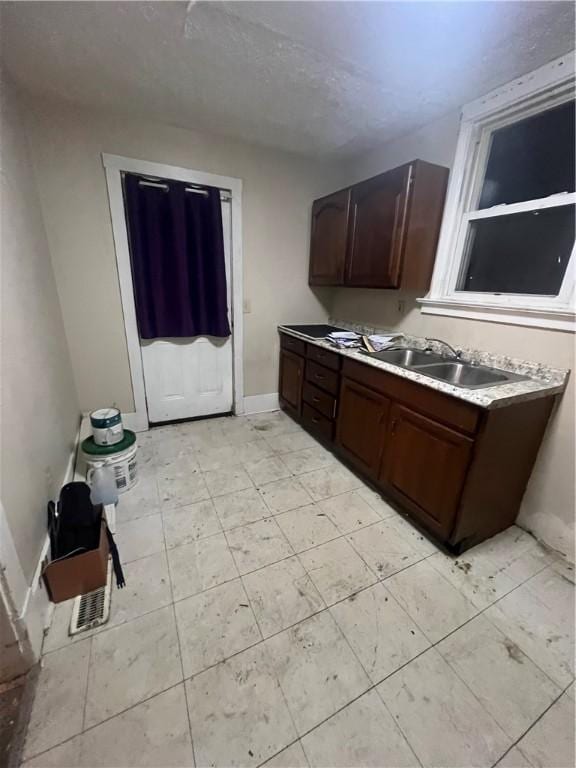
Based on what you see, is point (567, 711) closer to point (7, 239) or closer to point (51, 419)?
point (51, 419)

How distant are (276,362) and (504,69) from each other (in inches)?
95.0

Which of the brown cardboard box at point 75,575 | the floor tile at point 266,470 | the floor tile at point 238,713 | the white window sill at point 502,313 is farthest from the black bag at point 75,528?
the white window sill at point 502,313

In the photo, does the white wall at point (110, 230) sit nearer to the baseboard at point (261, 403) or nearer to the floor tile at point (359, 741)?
the baseboard at point (261, 403)

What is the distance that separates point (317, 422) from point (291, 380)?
0.54 metres

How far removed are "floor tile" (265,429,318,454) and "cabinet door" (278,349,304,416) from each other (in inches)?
8.5

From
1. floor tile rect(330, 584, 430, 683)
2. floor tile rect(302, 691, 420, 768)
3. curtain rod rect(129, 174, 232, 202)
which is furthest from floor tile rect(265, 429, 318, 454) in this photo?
curtain rod rect(129, 174, 232, 202)

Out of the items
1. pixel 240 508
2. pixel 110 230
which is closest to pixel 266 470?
pixel 240 508

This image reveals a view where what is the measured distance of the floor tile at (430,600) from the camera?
4.19 feet

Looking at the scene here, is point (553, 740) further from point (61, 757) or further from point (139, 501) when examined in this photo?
point (139, 501)

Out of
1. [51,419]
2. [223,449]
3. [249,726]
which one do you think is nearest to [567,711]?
[249,726]

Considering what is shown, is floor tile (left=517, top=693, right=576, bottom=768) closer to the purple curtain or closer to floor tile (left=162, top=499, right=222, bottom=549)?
floor tile (left=162, top=499, right=222, bottom=549)

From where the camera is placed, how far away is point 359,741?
3.10ft

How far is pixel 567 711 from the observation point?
1034 mm

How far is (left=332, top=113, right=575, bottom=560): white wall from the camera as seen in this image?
5.12ft
